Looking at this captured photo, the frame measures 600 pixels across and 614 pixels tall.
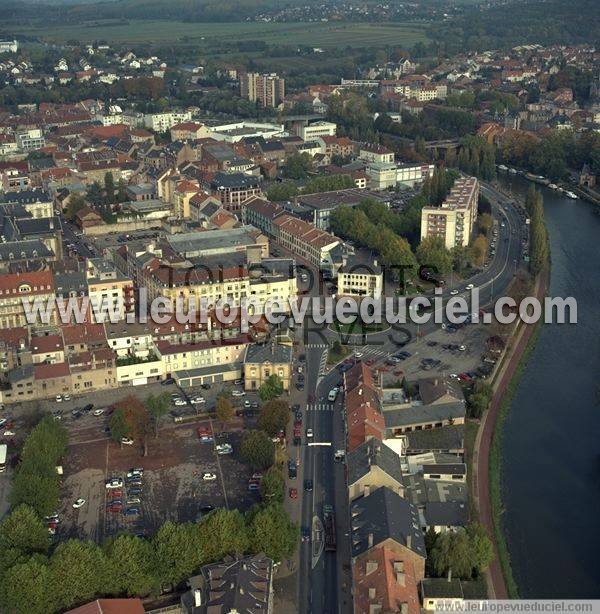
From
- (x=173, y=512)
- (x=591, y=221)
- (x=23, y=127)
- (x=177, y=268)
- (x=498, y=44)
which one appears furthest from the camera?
(x=498, y=44)

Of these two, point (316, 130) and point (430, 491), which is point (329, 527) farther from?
point (316, 130)

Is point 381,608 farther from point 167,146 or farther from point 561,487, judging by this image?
point 167,146

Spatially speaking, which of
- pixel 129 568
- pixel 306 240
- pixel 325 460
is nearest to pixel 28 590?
Result: pixel 129 568

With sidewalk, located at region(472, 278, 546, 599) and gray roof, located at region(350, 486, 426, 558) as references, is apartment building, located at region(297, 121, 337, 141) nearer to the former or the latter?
sidewalk, located at region(472, 278, 546, 599)

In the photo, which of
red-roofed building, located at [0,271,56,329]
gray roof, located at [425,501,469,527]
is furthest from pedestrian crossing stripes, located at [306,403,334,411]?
red-roofed building, located at [0,271,56,329]

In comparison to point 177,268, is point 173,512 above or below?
below

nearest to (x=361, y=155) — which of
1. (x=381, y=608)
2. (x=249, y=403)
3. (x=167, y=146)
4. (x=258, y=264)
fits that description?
(x=167, y=146)
